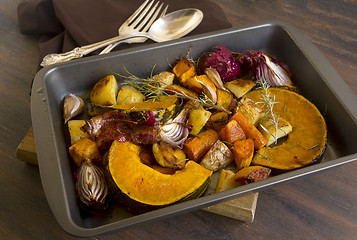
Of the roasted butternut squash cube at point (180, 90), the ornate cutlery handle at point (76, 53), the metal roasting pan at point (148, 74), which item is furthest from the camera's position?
the ornate cutlery handle at point (76, 53)

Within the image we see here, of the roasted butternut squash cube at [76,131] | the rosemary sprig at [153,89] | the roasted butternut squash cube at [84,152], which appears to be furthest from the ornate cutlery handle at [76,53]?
the roasted butternut squash cube at [84,152]

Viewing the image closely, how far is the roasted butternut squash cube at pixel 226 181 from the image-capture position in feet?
3.98

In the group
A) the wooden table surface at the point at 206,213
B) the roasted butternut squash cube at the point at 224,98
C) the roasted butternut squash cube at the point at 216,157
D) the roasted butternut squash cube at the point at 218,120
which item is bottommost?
the wooden table surface at the point at 206,213

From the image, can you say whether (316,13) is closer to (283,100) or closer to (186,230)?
(283,100)

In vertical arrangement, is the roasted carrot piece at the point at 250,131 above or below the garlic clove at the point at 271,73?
below

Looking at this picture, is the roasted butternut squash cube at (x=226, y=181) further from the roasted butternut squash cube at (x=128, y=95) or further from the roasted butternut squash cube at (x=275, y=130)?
the roasted butternut squash cube at (x=128, y=95)

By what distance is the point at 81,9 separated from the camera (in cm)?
177

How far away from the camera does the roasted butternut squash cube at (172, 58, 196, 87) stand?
4.85ft

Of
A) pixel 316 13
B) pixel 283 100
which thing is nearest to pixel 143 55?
pixel 283 100

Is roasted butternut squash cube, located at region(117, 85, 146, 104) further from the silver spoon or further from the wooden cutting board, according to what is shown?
the wooden cutting board

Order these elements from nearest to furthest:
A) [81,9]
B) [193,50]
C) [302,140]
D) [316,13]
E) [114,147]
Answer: [114,147]
[302,140]
[193,50]
[81,9]
[316,13]

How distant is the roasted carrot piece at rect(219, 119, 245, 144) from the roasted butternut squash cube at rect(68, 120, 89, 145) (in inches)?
19.1

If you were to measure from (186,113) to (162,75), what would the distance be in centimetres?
A: 23

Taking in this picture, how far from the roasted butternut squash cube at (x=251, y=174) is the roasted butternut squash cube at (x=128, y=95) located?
18.8 inches
